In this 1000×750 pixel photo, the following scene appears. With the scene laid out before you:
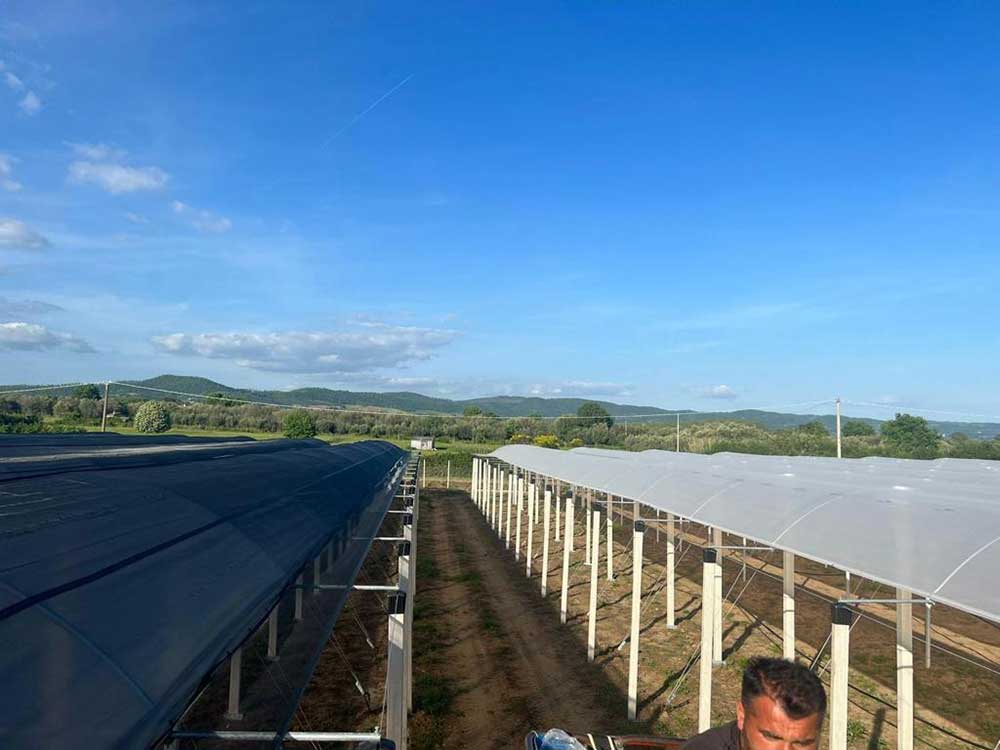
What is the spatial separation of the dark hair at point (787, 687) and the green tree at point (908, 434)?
→ 63.4m

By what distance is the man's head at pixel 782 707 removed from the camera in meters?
2.39

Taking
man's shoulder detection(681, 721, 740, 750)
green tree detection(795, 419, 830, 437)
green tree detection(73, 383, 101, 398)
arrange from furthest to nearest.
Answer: green tree detection(73, 383, 101, 398), green tree detection(795, 419, 830, 437), man's shoulder detection(681, 721, 740, 750)

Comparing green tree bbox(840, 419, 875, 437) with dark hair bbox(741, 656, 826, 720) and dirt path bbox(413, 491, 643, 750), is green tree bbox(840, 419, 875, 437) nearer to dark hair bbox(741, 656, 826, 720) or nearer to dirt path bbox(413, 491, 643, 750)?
dirt path bbox(413, 491, 643, 750)

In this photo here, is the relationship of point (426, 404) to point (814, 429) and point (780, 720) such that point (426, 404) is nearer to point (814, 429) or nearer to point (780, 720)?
point (814, 429)

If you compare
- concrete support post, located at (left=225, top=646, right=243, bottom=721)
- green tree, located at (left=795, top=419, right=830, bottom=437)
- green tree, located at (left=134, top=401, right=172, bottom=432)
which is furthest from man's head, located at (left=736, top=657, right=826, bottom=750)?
green tree, located at (left=795, top=419, right=830, bottom=437)

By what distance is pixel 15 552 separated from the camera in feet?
11.0

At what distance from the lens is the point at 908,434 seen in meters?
65.1

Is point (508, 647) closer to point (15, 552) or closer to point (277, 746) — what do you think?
point (277, 746)

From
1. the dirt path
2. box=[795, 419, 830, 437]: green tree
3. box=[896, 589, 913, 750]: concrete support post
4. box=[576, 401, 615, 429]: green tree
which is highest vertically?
box=[576, 401, 615, 429]: green tree

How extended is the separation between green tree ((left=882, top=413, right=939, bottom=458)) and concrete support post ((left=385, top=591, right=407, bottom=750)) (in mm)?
61056

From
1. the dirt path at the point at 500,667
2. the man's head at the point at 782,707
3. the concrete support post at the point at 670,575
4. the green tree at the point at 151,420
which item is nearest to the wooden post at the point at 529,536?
the dirt path at the point at 500,667

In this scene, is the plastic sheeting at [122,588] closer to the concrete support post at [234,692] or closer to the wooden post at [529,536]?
the concrete support post at [234,692]

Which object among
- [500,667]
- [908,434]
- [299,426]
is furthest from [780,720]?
[908,434]

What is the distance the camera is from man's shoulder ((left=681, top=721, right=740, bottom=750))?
9.29 ft
